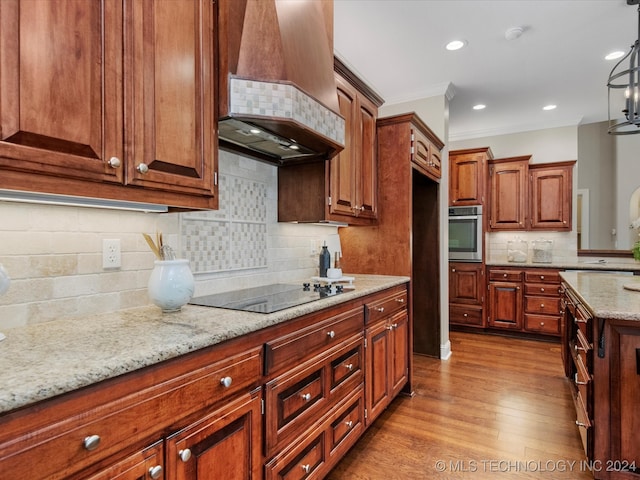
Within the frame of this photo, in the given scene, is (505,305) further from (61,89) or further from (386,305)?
(61,89)

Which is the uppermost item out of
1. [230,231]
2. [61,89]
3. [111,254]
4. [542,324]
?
[61,89]

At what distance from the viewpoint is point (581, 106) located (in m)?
4.63

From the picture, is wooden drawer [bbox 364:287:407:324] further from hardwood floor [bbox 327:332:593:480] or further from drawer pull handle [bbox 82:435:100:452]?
drawer pull handle [bbox 82:435:100:452]

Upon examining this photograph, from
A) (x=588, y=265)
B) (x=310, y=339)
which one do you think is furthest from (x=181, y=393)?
(x=588, y=265)

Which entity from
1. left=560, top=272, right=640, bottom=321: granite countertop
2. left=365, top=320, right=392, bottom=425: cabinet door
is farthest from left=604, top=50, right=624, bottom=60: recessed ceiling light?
left=365, top=320, right=392, bottom=425: cabinet door

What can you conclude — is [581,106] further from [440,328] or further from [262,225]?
[262,225]

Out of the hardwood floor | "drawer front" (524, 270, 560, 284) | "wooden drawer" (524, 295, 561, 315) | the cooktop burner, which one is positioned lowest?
the hardwood floor

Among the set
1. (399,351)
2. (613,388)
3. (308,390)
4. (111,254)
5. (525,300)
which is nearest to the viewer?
(111,254)

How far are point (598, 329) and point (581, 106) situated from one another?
407cm

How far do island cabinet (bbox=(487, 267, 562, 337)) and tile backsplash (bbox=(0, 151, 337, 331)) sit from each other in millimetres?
3333

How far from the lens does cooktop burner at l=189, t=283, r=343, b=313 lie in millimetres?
1586

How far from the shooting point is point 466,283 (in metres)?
4.78

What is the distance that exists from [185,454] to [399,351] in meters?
1.92

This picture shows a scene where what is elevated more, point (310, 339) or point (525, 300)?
point (310, 339)
